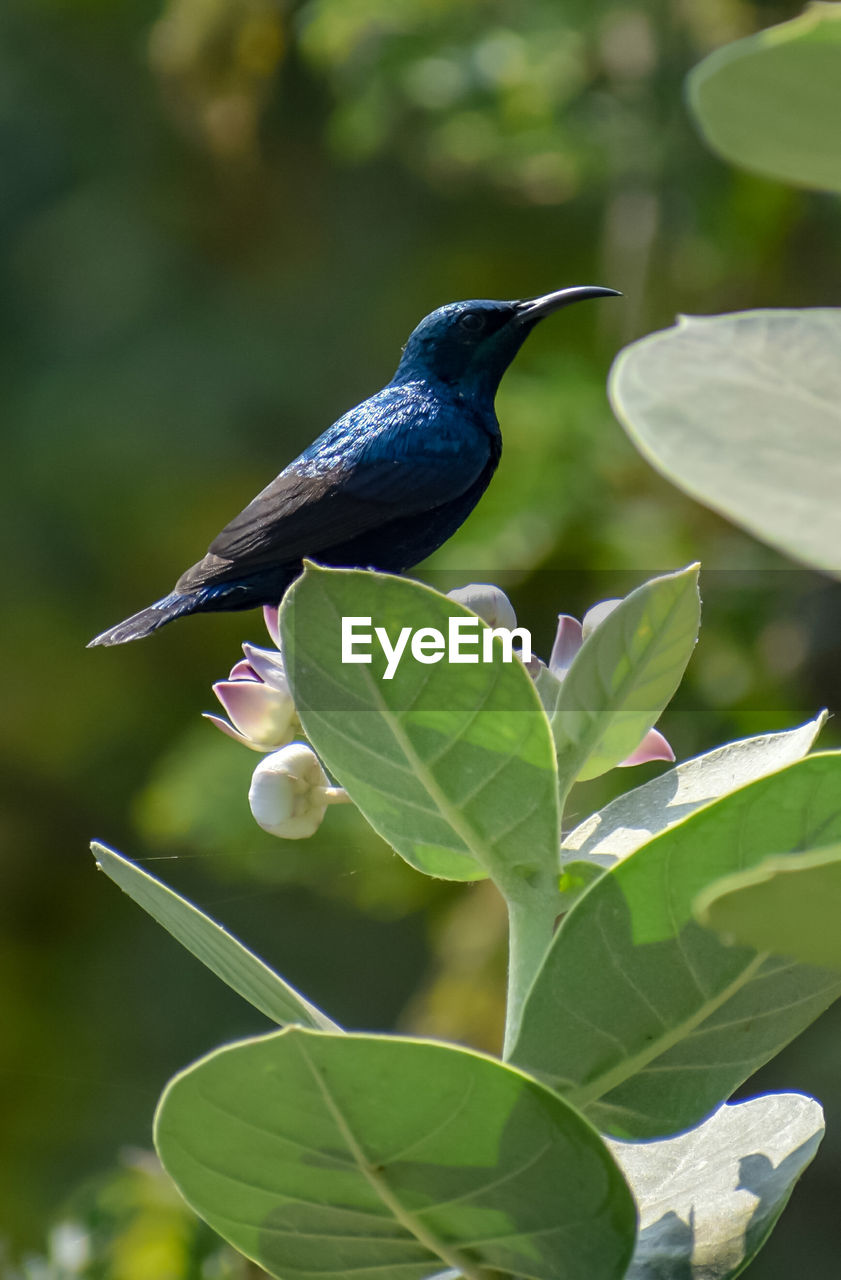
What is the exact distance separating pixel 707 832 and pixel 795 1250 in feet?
5.29

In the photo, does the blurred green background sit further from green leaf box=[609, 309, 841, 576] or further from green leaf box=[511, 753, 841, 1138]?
green leaf box=[609, 309, 841, 576]

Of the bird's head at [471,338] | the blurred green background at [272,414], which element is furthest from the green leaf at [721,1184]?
the blurred green background at [272,414]

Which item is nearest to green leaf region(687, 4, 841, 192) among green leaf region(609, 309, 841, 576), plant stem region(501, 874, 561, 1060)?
green leaf region(609, 309, 841, 576)

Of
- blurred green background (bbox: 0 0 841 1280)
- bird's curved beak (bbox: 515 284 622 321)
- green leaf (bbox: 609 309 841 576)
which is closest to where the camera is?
green leaf (bbox: 609 309 841 576)

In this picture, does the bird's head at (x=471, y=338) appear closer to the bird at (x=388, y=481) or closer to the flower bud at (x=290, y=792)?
the bird at (x=388, y=481)

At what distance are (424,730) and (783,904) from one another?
0.08m

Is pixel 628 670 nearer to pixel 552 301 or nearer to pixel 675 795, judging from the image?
pixel 675 795

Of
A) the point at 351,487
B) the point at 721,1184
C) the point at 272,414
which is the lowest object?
the point at 272,414

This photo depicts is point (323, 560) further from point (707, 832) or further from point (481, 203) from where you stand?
point (481, 203)

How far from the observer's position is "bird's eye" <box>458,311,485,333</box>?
37cm

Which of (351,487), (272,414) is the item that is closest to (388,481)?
(351,487)

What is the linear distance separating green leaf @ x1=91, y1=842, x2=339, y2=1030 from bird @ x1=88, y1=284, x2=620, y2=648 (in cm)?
8

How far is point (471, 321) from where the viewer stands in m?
0.37

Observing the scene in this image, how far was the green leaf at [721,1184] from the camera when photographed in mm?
241
